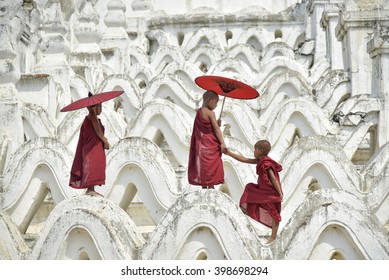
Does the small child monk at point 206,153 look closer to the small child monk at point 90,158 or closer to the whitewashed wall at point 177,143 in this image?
the whitewashed wall at point 177,143

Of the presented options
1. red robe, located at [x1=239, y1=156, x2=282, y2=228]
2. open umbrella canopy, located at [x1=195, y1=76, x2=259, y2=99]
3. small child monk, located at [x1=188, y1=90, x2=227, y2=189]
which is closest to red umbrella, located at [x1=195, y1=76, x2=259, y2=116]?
open umbrella canopy, located at [x1=195, y1=76, x2=259, y2=99]

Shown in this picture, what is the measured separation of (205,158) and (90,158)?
0.99 m

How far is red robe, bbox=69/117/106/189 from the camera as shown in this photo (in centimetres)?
754

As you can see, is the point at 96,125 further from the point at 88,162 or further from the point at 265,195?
the point at 265,195

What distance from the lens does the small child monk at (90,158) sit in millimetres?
7535

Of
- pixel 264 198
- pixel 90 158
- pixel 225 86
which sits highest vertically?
pixel 225 86

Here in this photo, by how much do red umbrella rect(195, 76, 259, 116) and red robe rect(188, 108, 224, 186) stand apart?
0.36m

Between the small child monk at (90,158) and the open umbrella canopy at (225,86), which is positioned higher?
the open umbrella canopy at (225,86)

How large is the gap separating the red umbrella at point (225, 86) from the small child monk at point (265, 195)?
51cm

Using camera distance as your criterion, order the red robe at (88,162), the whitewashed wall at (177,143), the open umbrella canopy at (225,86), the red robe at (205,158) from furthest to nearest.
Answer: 1. the open umbrella canopy at (225,86)
2. the red robe at (88,162)
3. the red robe at (205,158)
4. the whitewashed wall at (177,143)

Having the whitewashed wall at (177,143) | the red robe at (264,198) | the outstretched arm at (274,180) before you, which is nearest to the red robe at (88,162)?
the whitewashed wall at (177,143)

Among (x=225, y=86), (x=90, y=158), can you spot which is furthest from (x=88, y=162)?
(x=225, y=86)

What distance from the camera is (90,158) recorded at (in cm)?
755
